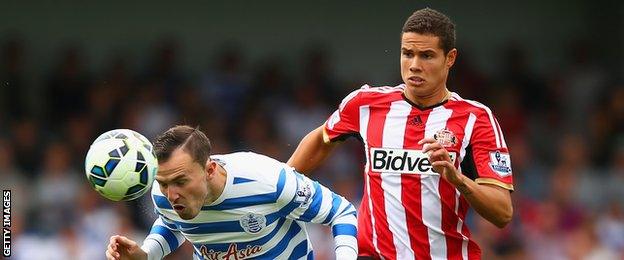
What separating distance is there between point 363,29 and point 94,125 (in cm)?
422

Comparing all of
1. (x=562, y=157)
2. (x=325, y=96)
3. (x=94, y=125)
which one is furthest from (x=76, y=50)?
(x=562, y=157)

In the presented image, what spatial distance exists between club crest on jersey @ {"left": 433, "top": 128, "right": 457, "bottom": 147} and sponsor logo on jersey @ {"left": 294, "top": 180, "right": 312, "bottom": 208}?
2.52 ft

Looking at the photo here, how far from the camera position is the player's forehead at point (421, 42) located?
262 inches

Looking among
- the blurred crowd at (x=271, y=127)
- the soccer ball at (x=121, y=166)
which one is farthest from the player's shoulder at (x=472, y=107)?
the blurred crowd at (x=271, y=127)

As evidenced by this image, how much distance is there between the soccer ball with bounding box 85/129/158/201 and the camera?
20.2 ft

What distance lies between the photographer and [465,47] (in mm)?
15602

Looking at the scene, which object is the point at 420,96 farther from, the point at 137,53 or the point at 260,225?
the point at 137,53

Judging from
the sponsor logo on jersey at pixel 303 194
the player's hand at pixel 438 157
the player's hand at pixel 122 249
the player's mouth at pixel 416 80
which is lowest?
the player's hand at pixel 122 249

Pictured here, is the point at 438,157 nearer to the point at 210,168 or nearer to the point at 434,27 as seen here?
the point at 434,27

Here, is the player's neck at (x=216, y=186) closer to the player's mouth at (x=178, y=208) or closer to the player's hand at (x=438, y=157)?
the player's mouth at (x=178, y=208)

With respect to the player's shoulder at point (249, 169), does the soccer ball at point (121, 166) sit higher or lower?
higher

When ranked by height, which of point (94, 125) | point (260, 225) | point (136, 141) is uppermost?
point (136, 141)

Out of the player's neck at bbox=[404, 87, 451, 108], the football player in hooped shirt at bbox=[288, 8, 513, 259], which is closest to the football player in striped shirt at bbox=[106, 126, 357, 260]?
the football player in hooped shirt at bbox=[288, 8, 513, 259]

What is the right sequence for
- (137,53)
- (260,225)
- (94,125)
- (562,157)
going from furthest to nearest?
(137,53) < (562,157) < (94,125) < (260,225)
